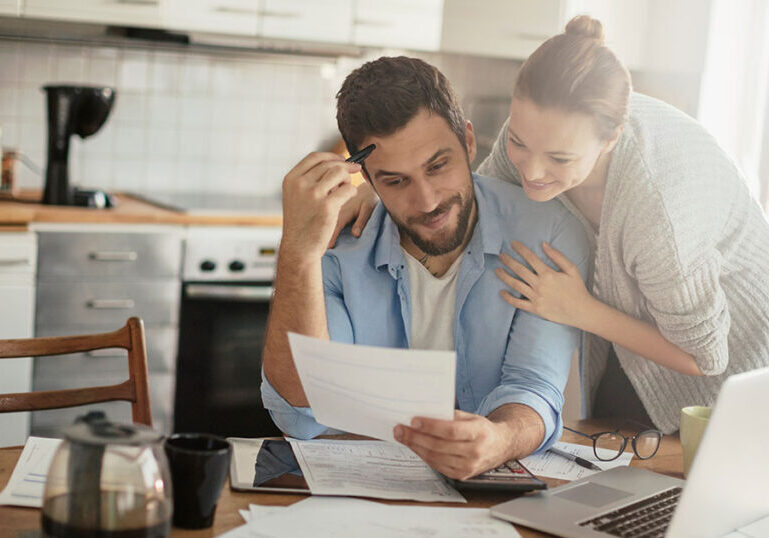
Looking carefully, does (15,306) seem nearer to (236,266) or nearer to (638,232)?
(236,266)

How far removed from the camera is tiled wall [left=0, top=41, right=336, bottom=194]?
318cm

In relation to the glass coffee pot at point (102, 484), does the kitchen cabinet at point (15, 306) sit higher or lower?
lower

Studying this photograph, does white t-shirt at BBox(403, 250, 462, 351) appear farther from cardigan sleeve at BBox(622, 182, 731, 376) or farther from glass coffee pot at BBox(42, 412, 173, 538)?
glass coffee pot at BBox(42, 412, 173, 538)

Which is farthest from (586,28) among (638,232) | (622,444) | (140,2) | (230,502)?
(140,2)

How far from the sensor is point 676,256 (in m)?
1.48

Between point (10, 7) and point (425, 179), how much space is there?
6.03ft

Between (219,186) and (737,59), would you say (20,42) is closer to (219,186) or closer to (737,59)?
(219,186)

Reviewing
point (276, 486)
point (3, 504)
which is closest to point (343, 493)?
point (276, 486)

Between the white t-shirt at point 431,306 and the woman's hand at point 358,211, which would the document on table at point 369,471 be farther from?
the woman's hand at point 358,211

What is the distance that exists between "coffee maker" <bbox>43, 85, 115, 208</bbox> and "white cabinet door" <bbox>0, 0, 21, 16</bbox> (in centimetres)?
27

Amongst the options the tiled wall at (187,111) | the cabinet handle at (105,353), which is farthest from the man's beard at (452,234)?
the tiled wall at (187,111)

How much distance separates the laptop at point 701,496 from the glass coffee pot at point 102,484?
0.46 metres

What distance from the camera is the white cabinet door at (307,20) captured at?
3176 millimetres

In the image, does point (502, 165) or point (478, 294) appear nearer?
point (478, 294)
